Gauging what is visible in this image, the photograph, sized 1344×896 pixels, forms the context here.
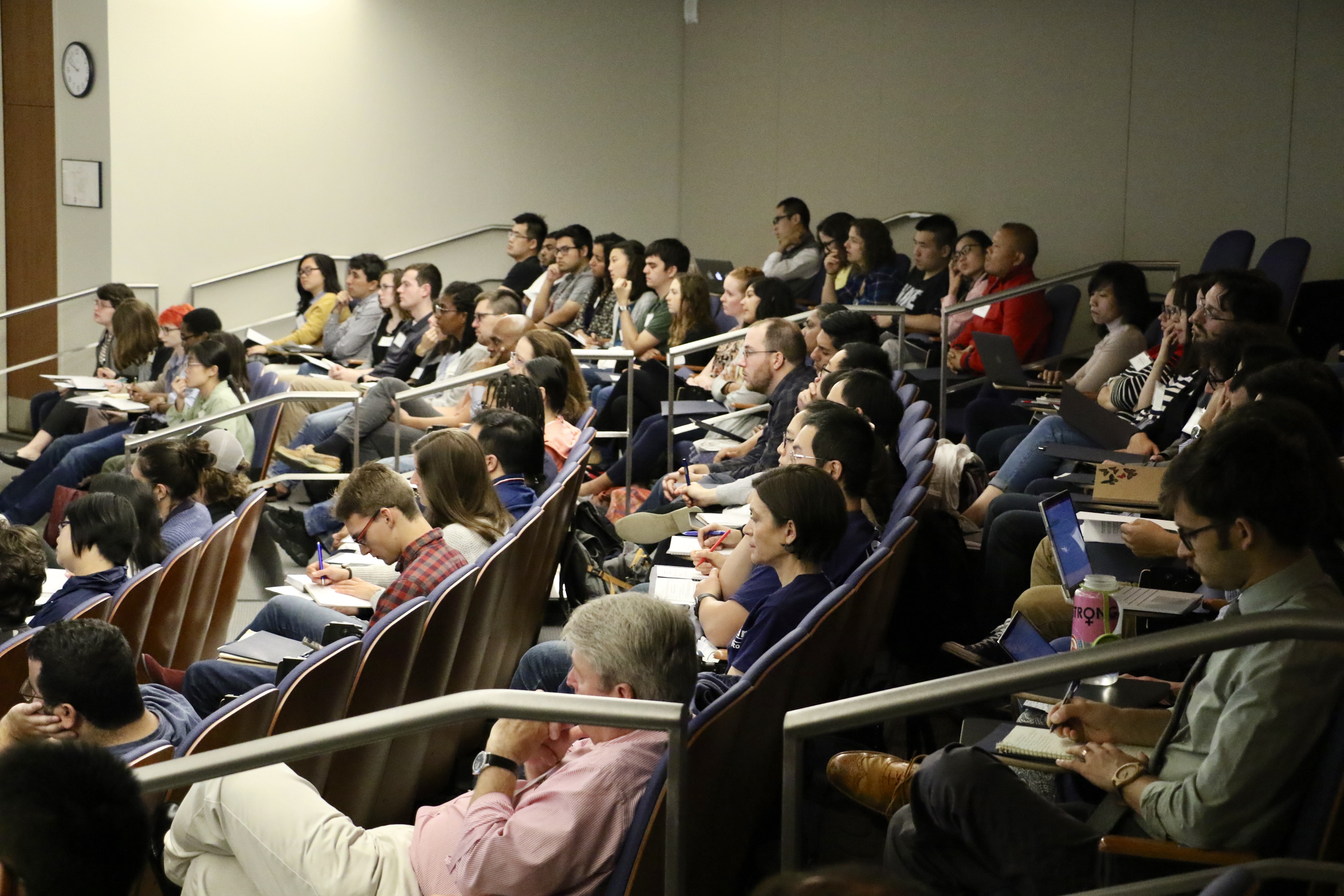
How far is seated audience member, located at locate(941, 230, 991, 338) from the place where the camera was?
6.75 meters

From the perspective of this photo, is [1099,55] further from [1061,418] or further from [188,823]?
[188,823]

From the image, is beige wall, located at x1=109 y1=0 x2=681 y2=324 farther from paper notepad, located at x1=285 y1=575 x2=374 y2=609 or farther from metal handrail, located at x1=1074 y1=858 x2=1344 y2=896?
metal handrail, located at x1=1074 y1=858 x2=1344 y2=896

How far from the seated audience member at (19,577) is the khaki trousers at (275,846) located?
1705 mm

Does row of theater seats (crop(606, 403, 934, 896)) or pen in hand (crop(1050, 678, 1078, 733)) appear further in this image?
pen in hand (crop(1050, 678, 1078, 733))

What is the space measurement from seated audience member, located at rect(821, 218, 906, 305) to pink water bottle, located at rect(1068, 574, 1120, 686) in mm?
4682

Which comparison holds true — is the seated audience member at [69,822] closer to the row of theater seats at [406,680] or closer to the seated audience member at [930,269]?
the row of theater seats at [406,680]

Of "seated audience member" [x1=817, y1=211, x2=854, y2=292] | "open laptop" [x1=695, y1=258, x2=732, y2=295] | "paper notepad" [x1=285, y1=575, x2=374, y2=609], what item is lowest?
"paper notepad" [x1=285, y1=575, x2=374, y2=609]

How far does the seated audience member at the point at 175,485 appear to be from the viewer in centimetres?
446

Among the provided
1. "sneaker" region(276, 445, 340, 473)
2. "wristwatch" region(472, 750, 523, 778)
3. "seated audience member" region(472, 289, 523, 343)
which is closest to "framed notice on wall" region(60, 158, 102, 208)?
"seated audience member" region(472, 289, 523, 343)

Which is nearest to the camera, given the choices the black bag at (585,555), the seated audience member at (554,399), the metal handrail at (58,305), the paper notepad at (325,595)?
the paper notepad at (325,595)

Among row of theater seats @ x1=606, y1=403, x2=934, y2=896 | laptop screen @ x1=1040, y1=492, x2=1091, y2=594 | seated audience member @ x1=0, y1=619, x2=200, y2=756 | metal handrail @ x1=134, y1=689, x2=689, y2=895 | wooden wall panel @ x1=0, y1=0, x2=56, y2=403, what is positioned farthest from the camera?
wooden wall panel @ x1=0, y1=0, x2=56, y2=403

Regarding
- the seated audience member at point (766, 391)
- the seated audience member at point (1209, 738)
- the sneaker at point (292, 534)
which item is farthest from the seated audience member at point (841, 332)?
the seated audience member at point (1209, 738)

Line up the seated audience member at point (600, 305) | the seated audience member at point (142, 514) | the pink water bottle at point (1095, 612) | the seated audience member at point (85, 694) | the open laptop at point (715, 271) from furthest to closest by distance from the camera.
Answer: the open laptop at point (715, 271) < the seated audience member at point (600, 305) < the seated audience member at point (142, 514) < the pink water bottle at point (1095, 612) < the seated audience member at point (85, 694)

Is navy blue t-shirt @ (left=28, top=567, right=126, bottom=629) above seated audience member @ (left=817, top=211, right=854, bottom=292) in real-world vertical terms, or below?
below
